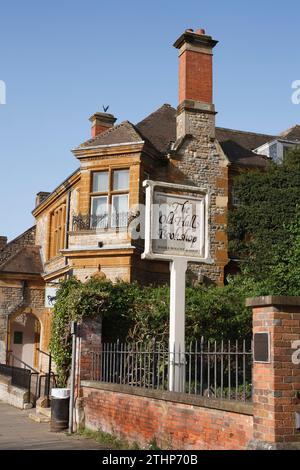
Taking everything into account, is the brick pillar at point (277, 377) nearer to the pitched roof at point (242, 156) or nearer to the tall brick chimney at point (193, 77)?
the tall brick chimney at point (193, 77)

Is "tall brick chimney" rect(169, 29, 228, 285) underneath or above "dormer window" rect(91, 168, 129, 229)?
above

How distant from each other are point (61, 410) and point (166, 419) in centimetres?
455

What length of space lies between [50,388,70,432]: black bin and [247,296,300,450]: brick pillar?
6948mm

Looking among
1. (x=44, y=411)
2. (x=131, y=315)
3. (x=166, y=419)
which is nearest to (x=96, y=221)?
(x=131, y=315)

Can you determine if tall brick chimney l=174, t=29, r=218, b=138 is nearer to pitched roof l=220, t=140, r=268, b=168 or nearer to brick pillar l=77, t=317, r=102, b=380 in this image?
pitched roof l=220, t=140, r=268, b=168

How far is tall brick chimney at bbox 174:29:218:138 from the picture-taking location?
67.2 feet

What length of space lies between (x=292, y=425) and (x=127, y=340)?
7615 millimetres

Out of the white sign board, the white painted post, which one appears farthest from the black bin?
the white sign board

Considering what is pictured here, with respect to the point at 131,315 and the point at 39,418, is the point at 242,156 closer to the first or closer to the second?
the point at 131,315

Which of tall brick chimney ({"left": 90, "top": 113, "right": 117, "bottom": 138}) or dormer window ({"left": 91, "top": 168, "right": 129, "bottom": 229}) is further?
tall brick chimney ({"left": 90, "top": 113, "right": 117, "bottom": 138})

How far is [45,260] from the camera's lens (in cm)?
2673

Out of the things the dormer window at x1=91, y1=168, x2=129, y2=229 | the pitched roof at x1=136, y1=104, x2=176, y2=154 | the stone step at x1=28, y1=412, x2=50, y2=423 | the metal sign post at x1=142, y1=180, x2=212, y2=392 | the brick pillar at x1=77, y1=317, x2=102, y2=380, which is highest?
the pitched roof at x1=136, y1=104, x2=176, y2=154

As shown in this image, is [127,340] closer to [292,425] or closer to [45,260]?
[292,425]

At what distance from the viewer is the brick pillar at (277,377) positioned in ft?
21.2
